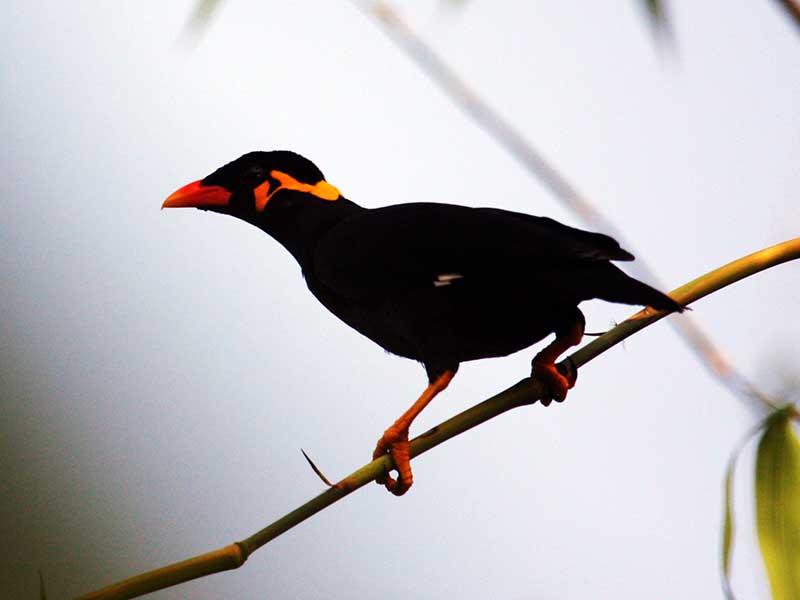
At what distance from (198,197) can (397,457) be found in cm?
47

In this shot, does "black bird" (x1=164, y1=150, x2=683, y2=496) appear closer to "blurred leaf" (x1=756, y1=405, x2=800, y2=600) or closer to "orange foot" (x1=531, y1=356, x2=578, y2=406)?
"orange foot" (x1=531, y1=356, x2=578, y2=406)

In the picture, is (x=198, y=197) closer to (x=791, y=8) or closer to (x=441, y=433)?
(x=441, y=433)

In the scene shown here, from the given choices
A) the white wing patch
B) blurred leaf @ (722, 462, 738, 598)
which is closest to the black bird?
the white wing patch

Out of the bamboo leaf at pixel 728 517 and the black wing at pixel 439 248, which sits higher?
the black wing at pixel 439 248

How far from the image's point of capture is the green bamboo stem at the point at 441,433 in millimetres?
866

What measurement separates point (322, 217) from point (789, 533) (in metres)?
0.73

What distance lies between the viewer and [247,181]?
1.41 metres

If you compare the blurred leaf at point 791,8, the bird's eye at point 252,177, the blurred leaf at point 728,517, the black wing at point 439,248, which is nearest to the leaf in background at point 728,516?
the blurred leaf at point 728,517

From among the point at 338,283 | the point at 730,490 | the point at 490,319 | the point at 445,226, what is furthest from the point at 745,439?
the point at 338,283

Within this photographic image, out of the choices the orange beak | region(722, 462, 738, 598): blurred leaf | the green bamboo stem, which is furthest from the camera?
the orange beak

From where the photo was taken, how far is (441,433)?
3.09ft

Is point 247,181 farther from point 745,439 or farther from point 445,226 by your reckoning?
point 745,439

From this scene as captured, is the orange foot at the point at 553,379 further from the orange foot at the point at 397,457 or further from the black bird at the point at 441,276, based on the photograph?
the orange foot at the point at 397,457

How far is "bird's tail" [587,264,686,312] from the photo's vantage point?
3.14ft
